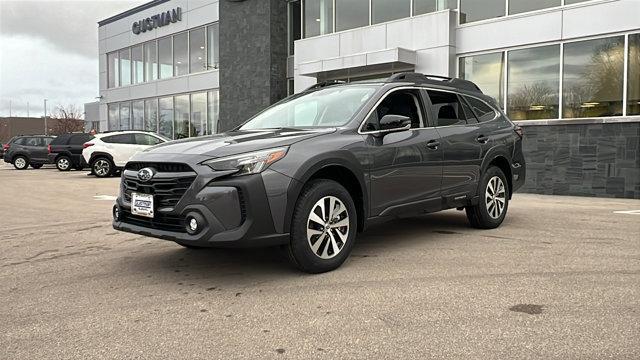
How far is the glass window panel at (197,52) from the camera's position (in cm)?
2391

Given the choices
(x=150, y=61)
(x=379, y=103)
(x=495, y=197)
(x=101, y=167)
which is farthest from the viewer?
(x=150, y=61)

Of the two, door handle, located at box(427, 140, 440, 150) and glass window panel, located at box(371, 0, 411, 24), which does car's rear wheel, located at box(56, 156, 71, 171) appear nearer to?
glass window panel, located at box(371, 0, 411, 24)

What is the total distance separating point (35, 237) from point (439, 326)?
5276 millimetres

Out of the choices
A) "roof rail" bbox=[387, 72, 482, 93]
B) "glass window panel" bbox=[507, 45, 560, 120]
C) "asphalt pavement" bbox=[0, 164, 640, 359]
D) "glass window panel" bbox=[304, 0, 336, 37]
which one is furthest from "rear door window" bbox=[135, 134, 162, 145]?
"roof rail" bbox=[387, 72, 482, 93]

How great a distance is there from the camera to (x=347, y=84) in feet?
19.2

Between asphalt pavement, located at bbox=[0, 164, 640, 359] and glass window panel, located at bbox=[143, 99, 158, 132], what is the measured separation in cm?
2084

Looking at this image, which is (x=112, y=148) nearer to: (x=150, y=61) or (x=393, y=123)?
(x=150, y=61)

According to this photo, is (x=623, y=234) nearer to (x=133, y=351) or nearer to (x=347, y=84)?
(x=347, y=84)

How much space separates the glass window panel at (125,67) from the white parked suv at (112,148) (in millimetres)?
11511

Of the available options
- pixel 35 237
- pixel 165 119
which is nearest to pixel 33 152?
pixel 165 119

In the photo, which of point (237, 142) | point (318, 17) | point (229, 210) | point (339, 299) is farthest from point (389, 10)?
point (339, 299)

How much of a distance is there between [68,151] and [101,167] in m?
5.31

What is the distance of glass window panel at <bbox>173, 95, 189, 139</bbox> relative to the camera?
80.6 feet

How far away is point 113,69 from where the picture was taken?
30453 millimetres
